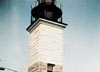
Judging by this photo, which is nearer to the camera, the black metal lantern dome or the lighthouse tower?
the lighthouse tower

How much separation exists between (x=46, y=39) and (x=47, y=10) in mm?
3474

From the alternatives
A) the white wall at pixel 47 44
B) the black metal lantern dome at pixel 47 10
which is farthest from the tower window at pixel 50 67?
the black metal lantern dome at pixel 47 10

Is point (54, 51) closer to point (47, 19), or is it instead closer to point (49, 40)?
point (49, 40)

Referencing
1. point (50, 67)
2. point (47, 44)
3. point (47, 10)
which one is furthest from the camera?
point (47, 10)

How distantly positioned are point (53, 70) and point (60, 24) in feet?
14.8

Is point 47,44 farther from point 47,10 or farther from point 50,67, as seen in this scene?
point 47,10

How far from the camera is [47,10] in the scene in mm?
25422

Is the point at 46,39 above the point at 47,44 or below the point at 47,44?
above

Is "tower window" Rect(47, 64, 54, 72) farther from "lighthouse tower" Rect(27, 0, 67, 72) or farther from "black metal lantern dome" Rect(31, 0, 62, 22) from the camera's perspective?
"black metal lantern dome" Rect(31, 0, 62, 22)

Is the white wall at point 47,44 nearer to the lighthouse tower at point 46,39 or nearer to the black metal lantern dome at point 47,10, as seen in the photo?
the lighthouse tower at point 46,39

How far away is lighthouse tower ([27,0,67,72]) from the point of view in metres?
22.9

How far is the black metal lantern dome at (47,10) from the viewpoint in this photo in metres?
25.3

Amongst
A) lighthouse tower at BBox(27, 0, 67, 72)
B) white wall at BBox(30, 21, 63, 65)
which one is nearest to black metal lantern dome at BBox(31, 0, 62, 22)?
lighthouse tower at BBox(27, 0, 67, 72)

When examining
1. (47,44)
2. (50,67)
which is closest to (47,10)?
(47,44)
